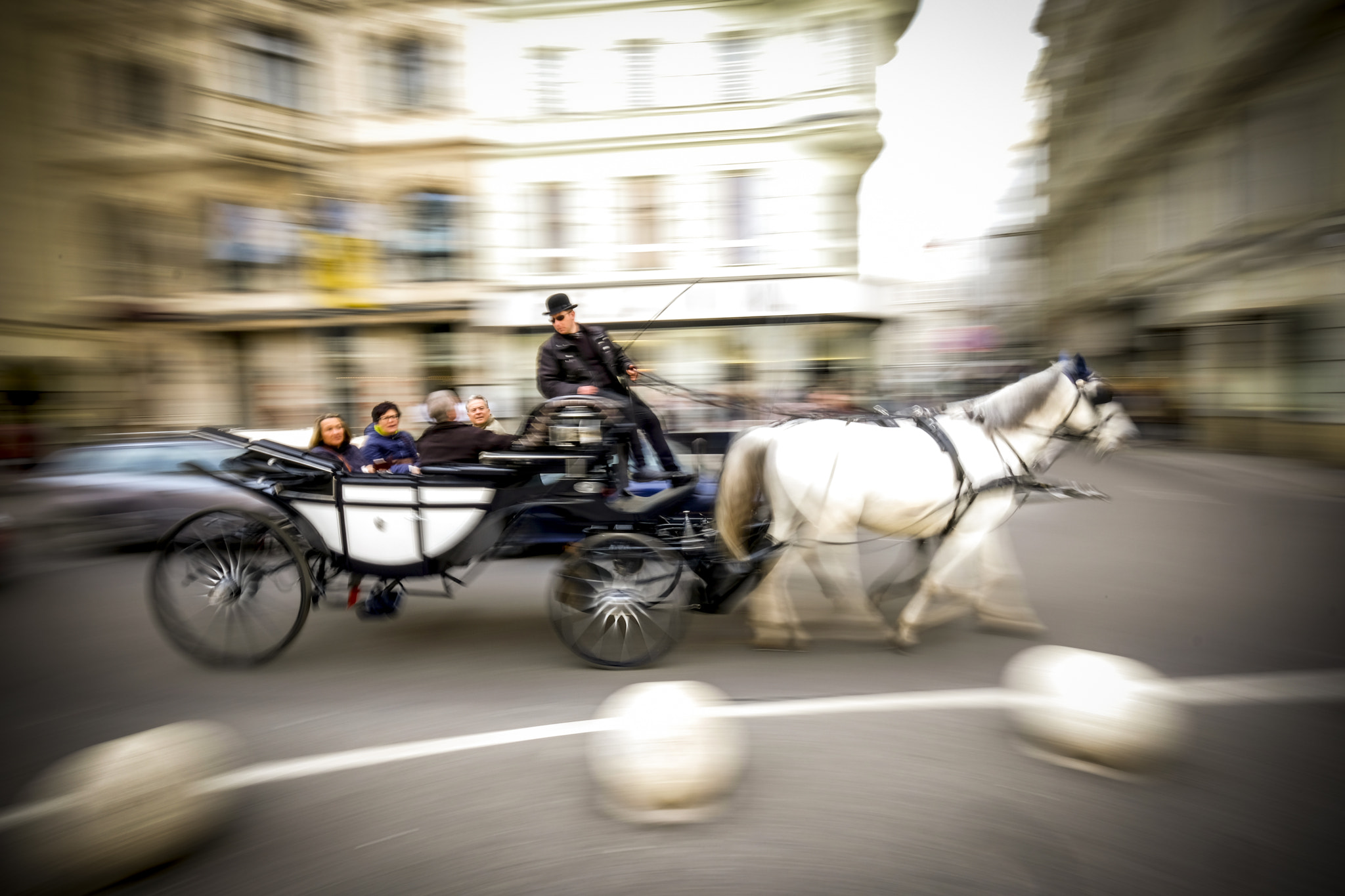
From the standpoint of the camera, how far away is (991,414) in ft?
13.7

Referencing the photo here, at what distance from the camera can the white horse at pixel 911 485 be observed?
3891 mm

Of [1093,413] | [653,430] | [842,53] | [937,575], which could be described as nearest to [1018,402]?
[1093,413]

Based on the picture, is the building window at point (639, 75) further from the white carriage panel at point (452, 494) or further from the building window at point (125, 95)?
the white carriage panel at point (452, 494)

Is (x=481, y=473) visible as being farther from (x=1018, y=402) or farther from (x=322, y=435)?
(x=1018, y=402)

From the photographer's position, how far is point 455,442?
420 centimetres

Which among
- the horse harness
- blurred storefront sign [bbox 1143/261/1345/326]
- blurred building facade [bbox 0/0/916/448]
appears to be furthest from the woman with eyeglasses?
blurred storefront sign [bbox 1143/261/1345/326]

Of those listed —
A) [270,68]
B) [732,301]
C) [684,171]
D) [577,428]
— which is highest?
[270,68]

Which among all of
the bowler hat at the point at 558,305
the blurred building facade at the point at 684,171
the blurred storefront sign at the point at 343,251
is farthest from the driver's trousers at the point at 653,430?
the blurred storefront sign at the point at 343,251

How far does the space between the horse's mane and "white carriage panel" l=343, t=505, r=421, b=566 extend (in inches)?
125

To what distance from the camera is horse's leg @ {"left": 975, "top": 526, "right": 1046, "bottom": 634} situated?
4199mm

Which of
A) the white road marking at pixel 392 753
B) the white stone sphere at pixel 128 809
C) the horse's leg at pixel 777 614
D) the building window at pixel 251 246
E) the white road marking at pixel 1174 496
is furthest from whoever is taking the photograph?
the building window at pixel 251 246

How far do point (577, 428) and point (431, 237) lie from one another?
1027 centimetres

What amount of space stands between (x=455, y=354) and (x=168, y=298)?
4221 millimetres

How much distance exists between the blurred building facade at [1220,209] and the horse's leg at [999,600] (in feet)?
28.7
